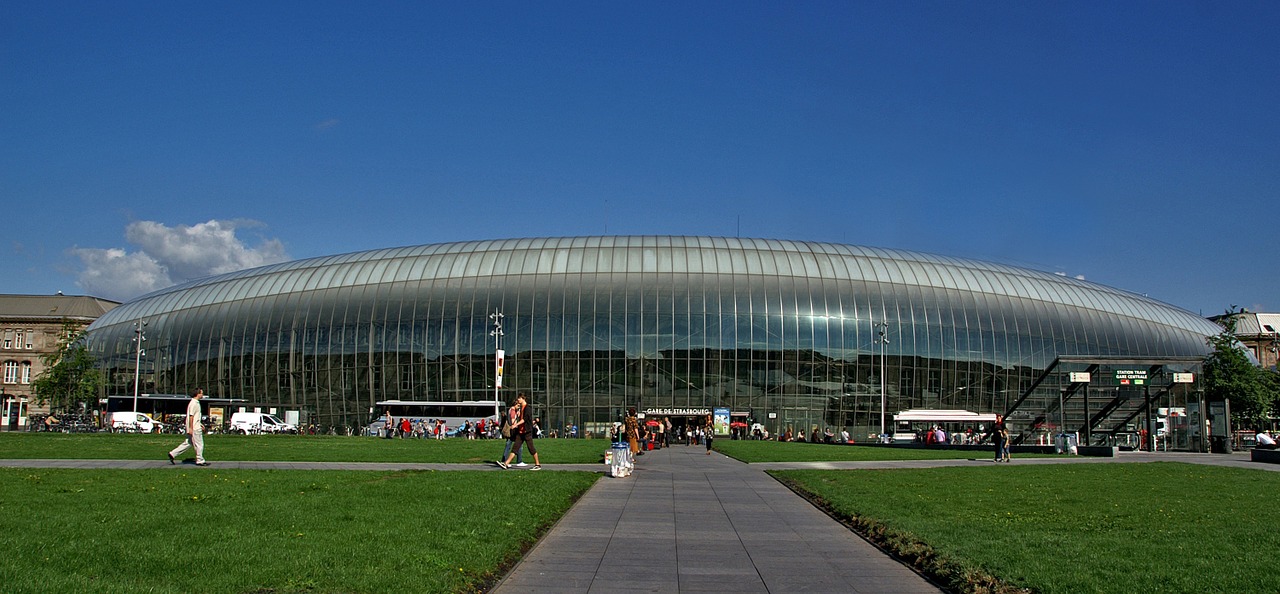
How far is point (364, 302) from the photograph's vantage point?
93.7 m

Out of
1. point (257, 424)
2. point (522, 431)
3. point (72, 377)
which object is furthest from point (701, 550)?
point (72, 377)

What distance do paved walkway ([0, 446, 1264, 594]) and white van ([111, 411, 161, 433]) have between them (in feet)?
250

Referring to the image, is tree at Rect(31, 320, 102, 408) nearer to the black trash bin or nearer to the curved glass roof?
the curved glass roof

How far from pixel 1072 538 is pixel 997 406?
86048 mm

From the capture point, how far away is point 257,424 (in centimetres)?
8431

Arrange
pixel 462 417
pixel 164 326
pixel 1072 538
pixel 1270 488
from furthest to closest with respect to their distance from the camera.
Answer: pixel 164 326 → pixel 462 417 → pixel 1270 488 → pixel 1072 538

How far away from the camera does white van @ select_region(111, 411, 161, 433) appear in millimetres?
86562

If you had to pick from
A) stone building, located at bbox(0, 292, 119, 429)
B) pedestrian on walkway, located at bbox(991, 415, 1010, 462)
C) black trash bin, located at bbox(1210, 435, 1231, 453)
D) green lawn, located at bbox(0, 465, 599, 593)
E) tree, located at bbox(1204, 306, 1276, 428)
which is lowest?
black trash bin, located at bbox(1210, 435, 1231, 453)

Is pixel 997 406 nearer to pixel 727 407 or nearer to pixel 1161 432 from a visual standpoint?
pixel 727 407

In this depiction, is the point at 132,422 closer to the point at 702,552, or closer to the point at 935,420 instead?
the point at 935,420

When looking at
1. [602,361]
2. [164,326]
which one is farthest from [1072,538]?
[164,326]

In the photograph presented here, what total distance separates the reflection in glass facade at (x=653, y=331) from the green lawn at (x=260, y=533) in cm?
6745

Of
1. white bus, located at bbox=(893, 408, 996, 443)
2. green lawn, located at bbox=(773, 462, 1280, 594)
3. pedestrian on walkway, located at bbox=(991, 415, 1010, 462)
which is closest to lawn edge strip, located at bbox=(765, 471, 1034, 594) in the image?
green lawn, located at bbox=(773, 462, 1280, 594)

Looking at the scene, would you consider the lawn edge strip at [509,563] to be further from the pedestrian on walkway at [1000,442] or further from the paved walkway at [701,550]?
the pedestrian on walkway at [1000,442]
